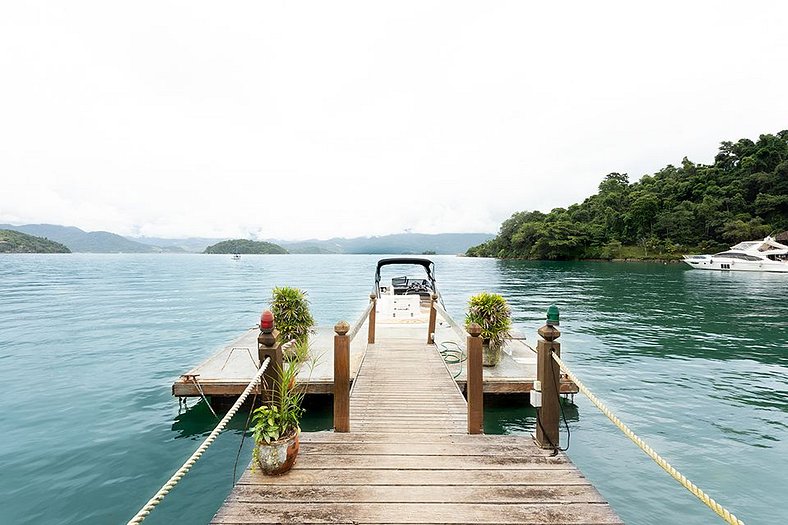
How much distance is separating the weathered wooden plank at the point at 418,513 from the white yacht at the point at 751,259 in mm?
64703

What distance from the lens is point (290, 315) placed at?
348 inches

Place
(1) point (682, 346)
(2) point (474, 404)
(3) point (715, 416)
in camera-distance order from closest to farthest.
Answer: (2) point (474, 404) < (3) point (715, 416) < (1) point (682, 346)

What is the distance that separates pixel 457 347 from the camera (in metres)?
10.1

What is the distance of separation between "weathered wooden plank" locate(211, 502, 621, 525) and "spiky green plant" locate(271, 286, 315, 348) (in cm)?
569

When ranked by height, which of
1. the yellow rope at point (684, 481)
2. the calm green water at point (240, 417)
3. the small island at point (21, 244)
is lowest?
the calm green water at point (240, 417)

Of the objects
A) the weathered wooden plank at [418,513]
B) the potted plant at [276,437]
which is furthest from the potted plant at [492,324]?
the potted plant at [276,437]

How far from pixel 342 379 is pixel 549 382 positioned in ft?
7.89

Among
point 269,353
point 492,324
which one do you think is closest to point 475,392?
point 269,353

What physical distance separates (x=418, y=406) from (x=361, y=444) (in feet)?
5.14

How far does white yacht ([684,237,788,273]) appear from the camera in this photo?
1928 inches

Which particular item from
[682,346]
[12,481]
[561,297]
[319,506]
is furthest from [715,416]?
[561,297]

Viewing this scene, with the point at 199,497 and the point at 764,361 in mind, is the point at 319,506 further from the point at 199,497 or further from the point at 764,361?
the point at 764,361

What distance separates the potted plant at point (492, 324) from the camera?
27.2 ft

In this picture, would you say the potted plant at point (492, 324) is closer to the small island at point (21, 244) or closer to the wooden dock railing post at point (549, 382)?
the wooden dock railing post at point (549, 382)
